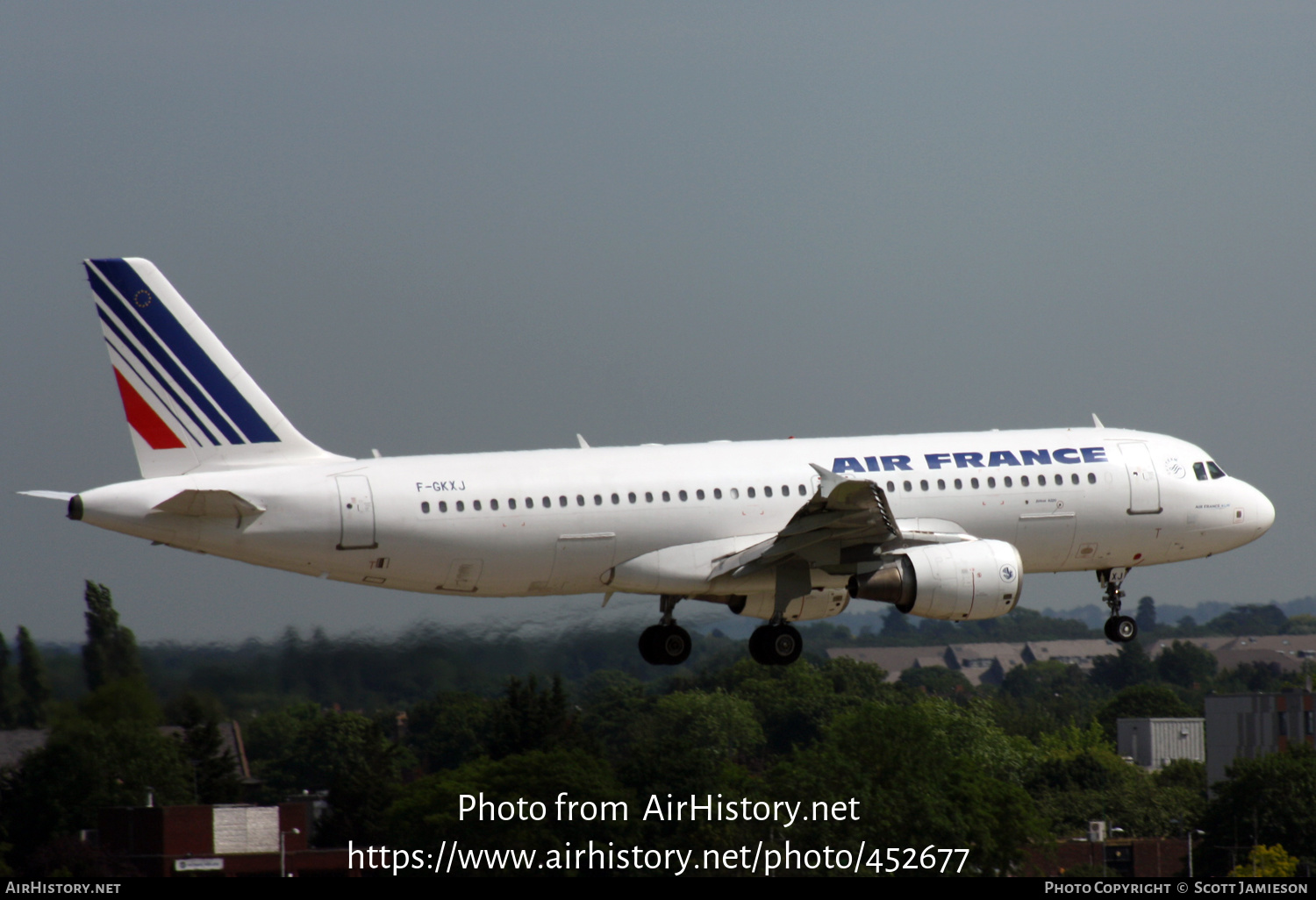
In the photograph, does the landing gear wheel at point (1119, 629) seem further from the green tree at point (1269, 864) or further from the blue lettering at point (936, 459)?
the green tree at point (1269, 864)

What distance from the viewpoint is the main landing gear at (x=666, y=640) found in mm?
43125

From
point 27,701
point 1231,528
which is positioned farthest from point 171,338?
point 1231,528

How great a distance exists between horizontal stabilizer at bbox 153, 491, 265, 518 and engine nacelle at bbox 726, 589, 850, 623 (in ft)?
39.5

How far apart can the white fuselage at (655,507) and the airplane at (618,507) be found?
0.05 m

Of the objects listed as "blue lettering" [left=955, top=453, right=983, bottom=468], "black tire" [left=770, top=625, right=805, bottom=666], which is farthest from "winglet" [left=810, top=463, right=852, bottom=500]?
"blue lettering" [left=955, top=453, right=983, bottom=468]

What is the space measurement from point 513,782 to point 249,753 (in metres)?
13.6

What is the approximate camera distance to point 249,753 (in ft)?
286

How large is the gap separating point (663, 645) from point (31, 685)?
25.9 meters

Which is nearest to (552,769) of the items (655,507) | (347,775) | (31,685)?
(347,775)

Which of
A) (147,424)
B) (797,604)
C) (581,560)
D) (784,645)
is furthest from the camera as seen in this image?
(797,604)

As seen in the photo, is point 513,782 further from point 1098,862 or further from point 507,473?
point 507,473

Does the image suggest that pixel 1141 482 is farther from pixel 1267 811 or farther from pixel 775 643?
pixel 1267 811

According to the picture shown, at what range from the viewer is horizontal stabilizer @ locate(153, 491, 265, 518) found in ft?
123

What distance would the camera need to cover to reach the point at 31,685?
58312mm
